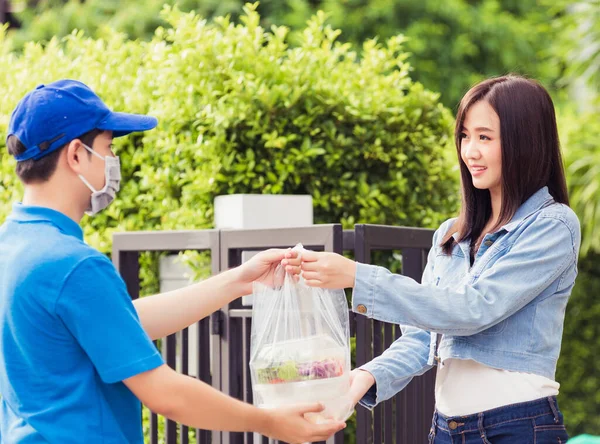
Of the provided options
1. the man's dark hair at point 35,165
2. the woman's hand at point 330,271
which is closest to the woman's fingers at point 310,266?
the woman's hand at point 330,271

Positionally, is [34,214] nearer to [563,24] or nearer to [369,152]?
[369,152]

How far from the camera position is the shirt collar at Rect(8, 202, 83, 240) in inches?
76.5

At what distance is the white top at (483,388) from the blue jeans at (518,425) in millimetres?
16

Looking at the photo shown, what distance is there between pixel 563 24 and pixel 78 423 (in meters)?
9.29

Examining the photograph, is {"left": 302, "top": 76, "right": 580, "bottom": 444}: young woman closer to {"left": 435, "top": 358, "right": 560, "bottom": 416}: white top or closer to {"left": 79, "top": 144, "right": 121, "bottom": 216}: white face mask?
{"left": 435, "top": 358, "right": 560, "bottom": 416}: white top

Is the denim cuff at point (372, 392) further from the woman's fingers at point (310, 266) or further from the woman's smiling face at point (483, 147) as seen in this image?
the woman's smiling face at point (483, 147)

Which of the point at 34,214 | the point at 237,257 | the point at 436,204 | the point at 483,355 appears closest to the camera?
the point at 34,214

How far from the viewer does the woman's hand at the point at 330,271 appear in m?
2.26

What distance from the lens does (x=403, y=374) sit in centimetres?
255

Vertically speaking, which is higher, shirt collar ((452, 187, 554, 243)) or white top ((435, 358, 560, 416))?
shirt collar ((452, 187, 554, 243))

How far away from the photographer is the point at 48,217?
76.5 inches

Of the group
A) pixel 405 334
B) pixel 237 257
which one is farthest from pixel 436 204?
pixel 405 334

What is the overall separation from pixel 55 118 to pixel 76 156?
3.9 inches

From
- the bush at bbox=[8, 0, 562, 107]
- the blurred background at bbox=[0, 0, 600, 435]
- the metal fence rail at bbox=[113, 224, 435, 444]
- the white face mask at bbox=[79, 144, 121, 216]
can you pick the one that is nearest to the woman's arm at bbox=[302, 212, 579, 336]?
the white face mask at bbox=[79, 144, 121, 216]
